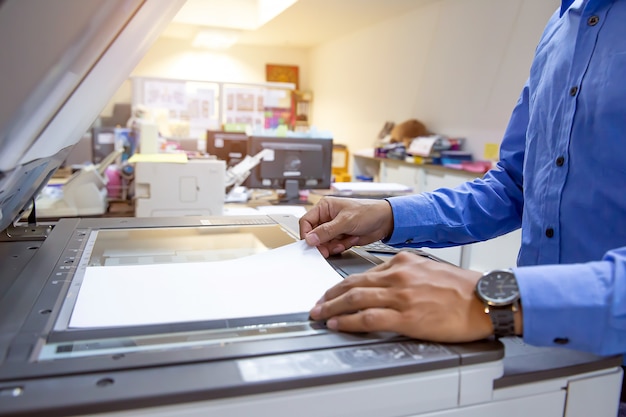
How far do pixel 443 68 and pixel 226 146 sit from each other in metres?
2.20

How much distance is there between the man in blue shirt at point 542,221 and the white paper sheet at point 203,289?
7cm

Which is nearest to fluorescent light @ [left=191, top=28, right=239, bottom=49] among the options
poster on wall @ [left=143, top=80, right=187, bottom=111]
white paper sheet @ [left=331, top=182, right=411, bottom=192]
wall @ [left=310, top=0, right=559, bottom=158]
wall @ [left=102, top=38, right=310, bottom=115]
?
wall @ [left=102, top=38, right=310, bottom=115]

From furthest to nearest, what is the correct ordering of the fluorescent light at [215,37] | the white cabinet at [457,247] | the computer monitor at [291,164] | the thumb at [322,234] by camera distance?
the fluorescent light at [215,37], the white cabinet at [457,247], the computer monitor at [291,164], the thumb at [322,234]

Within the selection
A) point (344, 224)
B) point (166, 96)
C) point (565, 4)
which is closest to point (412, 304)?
point (344, 224)

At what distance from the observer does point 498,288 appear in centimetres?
55

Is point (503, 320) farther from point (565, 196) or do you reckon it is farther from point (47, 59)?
point (47, 59)

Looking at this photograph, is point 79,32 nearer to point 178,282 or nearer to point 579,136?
point 178,282

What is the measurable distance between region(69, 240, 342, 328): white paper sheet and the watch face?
0.19 m

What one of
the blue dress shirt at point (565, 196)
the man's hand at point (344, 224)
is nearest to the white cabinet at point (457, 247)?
the blue dress shirt at point (565, 196)

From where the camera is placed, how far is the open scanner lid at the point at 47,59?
1.51ft

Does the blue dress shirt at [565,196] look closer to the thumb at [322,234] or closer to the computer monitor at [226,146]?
the thumb at [322,234]

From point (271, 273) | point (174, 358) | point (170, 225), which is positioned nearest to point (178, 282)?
point (271, 273)

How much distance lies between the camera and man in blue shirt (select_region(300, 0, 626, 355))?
0.53 metres

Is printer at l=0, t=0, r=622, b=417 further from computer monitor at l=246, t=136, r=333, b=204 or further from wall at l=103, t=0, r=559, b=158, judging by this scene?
wall at l=103, t=0, r=559, b=158
